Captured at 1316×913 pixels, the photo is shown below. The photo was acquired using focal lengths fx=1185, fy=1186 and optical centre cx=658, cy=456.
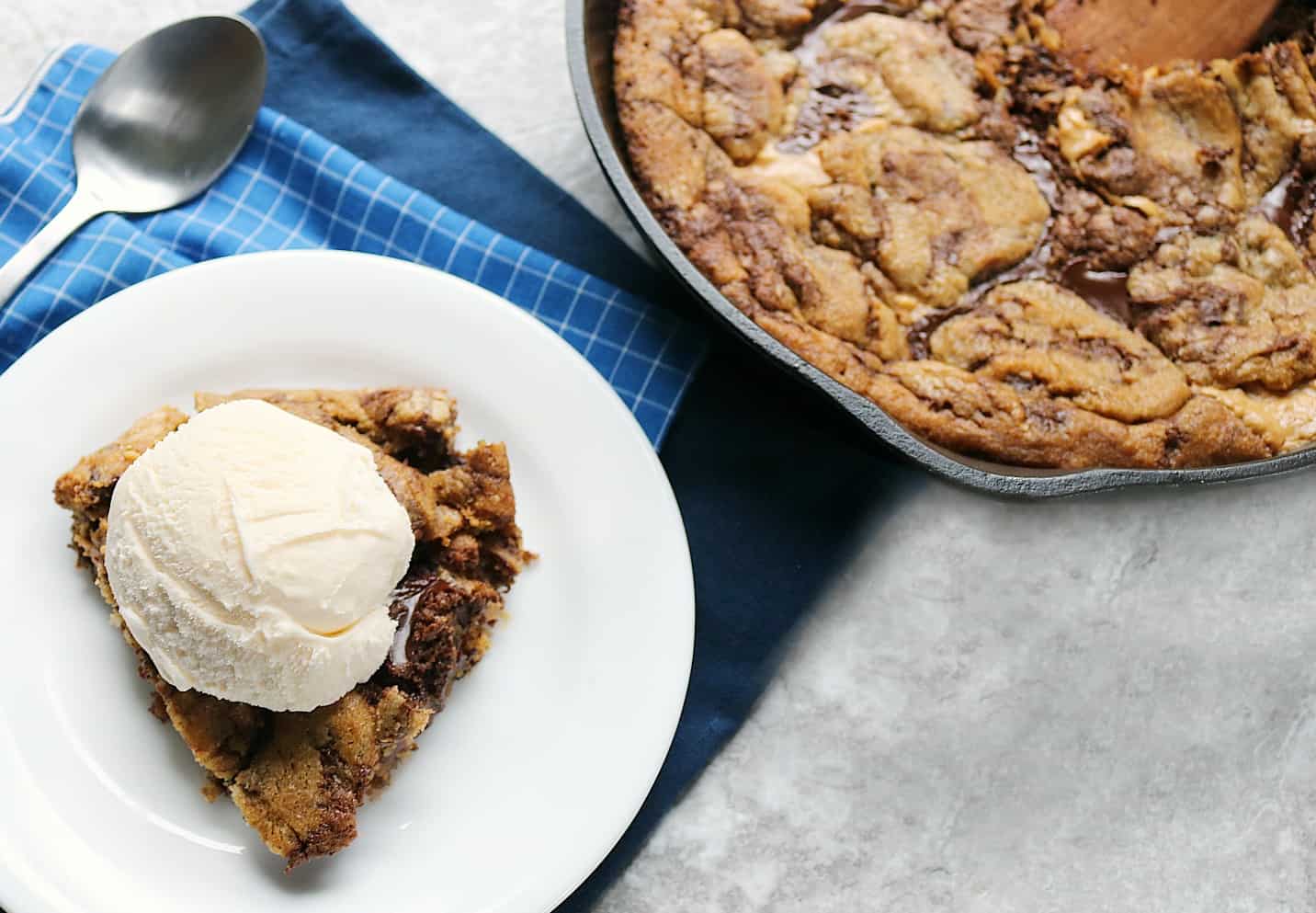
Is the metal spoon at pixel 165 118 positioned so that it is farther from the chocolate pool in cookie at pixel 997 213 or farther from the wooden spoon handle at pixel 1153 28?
the wooden spoon handle at pixel 1153 28

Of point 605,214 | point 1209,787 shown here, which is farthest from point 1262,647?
point 605,214

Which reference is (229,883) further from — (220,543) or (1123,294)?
(1123,294)

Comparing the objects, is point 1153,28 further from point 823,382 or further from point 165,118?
point 165,118

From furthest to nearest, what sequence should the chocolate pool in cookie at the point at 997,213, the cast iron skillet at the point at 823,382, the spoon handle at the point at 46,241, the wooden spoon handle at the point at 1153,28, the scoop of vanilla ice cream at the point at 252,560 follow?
the wooden spoon handle at the point at 1153,28, the spoon handle at the point at 46,241, the chocolate pool in cookie at the point at 997,213, the cast iron skillet at the point at 823,382, the scoop of vanilla ice cream at the point at 252,560

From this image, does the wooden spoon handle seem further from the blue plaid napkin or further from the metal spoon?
the metal spoon

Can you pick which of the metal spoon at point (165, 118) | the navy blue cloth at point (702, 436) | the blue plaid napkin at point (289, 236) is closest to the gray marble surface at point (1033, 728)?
the navy blue cloth at point (702, 436)

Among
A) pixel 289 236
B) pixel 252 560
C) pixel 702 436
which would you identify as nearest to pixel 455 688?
pixel 252 560

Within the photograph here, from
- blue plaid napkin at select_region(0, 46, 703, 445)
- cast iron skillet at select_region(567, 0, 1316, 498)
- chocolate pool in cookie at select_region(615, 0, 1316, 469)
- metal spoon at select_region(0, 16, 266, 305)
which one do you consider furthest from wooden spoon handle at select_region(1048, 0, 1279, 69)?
metal spoon at select_region(0, 16, 266, 305)
